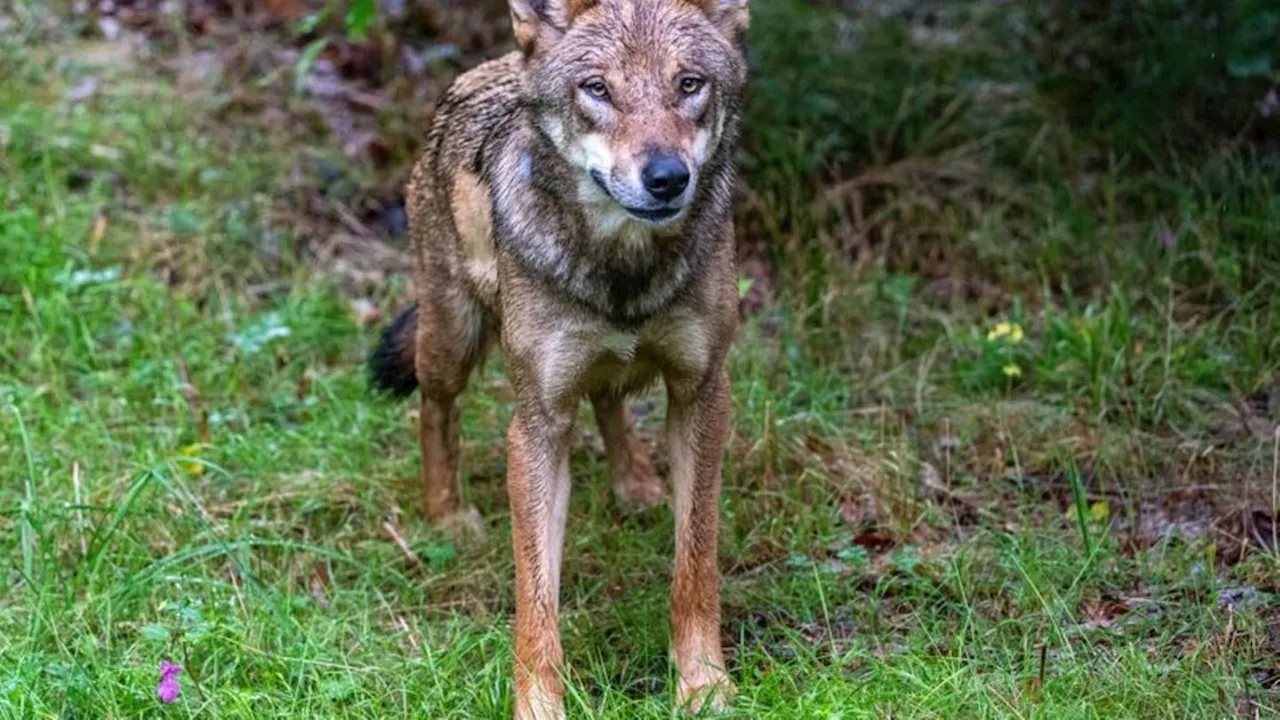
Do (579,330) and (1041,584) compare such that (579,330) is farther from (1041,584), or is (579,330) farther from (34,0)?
(34,0)

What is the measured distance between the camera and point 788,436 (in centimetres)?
601

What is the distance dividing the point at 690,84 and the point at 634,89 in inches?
6.4

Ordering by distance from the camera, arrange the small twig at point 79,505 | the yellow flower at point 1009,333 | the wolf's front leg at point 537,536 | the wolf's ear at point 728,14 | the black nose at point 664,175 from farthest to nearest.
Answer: the yellow flower at point 1009,333
the small twig at point 79,505
the wolf's ear at point 728,14
the wolf's front leg at point 537,536
the black nose at point 664,175

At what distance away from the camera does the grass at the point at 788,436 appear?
4656mm

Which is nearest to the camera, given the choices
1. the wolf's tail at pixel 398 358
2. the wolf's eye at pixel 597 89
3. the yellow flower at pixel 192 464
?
the wolf's eye at pixel 597 89

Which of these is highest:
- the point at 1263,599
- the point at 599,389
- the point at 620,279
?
the point at 620,279

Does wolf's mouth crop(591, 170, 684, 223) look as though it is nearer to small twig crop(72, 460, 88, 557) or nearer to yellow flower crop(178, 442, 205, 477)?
small twig crop(72, 460, 88, 557)

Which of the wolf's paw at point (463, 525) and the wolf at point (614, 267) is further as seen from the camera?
the wolf's paw at point (463, 525)

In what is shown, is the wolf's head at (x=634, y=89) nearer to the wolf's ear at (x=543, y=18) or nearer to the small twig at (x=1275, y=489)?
the wolf's ear at (x=543, y=18)

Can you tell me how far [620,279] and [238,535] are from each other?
170 centimetres

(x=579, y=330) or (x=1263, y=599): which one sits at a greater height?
(x=579, y=330)

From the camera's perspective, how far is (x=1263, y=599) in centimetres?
483

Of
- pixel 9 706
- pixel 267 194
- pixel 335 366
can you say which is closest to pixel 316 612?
pixel 9 706

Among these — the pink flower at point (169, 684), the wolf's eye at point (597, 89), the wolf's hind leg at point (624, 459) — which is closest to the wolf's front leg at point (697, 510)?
the wolf's eye at point (597, 89)
